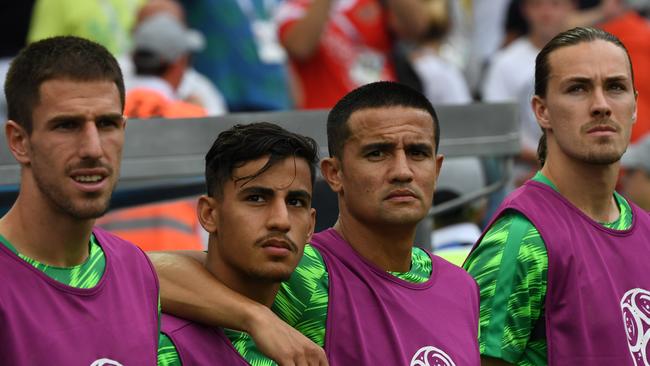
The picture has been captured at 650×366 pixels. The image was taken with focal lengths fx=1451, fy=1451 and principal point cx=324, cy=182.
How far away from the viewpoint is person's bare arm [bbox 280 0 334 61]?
855 cm

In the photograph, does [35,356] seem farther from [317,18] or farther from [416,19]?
[416,19]

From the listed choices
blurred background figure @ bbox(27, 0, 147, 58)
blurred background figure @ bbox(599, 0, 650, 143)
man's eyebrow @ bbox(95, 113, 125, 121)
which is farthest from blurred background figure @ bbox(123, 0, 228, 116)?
man's eyebrow @ bbox(95, 113, 125, 121)

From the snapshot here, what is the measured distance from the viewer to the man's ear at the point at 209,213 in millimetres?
4328

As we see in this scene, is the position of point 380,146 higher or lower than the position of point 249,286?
higher

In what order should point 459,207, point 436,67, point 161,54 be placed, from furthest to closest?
point 436,67 < point 161,54 < point 459,207

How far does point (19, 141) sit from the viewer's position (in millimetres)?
3893

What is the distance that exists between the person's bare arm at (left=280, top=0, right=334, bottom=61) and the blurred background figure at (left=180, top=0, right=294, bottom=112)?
0.75 m

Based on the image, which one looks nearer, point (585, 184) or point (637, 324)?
point (637, 324)

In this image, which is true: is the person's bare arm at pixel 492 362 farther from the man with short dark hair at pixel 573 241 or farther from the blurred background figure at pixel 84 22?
the blurred background figure at pixel 84 22

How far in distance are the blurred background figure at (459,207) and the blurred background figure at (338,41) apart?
6.35 feet

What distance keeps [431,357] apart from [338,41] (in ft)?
15.5

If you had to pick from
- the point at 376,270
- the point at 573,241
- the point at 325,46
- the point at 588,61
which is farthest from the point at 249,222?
the point at 325,46

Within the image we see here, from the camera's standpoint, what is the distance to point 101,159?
3.88 meters

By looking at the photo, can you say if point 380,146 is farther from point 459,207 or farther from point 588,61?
point 459,207
